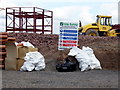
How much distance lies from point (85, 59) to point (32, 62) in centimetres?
279

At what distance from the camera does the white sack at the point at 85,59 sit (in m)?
15.8

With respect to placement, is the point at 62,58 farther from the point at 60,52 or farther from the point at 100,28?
the point at 100,28

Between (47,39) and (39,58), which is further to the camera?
(47,39)

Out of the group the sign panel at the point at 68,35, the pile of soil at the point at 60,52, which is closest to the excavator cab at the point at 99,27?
the pile of soil at the point at 60,52

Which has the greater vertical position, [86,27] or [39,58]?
[86,27]

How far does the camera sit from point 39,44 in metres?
22.0

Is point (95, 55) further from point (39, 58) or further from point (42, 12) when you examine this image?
point (42, 12)

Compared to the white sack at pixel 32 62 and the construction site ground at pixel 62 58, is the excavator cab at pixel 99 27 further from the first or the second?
the white sack at pixel 32 62

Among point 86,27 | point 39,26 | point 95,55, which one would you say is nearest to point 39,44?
point 39,26

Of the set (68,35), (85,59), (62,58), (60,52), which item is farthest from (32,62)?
(68,35)

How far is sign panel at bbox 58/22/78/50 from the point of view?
17875 mm

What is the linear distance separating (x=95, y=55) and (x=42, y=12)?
8007 mm

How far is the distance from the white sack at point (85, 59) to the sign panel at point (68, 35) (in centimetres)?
123

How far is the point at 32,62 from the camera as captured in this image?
15539 millimetres
